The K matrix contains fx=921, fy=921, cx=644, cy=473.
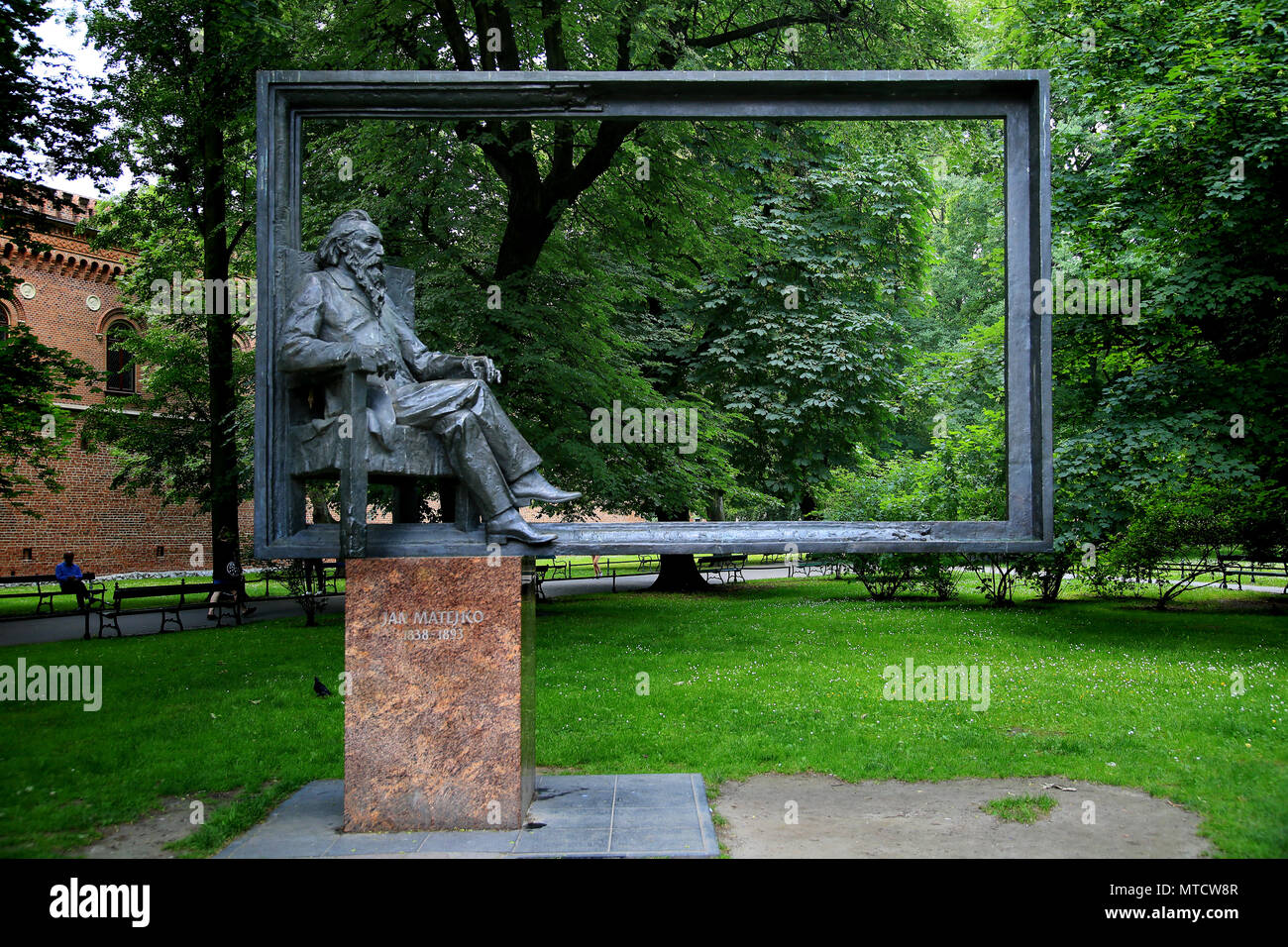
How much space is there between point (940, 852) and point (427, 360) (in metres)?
4.17

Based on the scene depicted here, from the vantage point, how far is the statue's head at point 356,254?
5.51 m

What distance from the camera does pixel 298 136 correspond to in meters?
5.30

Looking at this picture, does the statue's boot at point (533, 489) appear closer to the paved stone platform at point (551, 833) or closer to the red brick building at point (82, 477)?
the paved stone platform at point (551, 833)

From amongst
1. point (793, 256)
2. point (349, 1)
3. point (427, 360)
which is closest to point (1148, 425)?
point (793, 256)

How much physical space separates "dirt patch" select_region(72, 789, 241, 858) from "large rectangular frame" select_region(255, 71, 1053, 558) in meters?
1.78

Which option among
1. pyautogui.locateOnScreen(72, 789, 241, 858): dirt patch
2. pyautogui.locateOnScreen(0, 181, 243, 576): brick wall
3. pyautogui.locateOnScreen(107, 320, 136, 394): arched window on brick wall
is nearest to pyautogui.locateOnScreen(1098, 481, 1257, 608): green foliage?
pyautogui.locateOnScreen(72, 789, 241, 858): dirt patch

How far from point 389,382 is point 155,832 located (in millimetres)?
3017

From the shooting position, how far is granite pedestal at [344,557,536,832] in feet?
17.2

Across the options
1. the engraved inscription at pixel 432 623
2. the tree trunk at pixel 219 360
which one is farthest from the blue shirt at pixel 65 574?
the engraved inscription at pixel 432 623

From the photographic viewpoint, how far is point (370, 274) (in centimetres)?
554

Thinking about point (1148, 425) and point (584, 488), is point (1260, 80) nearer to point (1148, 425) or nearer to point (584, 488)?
point (1148, 425)

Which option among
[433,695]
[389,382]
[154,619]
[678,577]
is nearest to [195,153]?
[154,619]

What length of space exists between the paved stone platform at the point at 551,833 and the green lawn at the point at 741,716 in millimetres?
402

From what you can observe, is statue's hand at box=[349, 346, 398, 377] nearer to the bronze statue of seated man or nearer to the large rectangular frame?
the bronze statue of seated man
